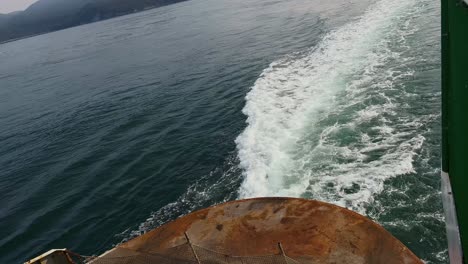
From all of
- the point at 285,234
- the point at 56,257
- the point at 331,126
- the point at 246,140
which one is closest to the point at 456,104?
the point at 285,234

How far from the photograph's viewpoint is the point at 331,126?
1582 centimetres

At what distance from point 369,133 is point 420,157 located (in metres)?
2.65

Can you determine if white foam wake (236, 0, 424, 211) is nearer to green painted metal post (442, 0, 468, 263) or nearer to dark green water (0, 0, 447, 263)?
dark green water (0, 0, 447, 263)

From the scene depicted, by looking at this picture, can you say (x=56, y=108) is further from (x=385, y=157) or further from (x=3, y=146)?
(x=385, y=157)

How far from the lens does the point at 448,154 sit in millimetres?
6645

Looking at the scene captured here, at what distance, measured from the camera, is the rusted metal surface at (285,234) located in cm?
629

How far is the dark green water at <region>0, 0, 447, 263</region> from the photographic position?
39.8 ft

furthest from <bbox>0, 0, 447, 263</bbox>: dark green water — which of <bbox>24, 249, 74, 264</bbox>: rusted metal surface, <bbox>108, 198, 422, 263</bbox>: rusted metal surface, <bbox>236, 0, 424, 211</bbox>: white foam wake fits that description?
<bbox>24, 249, 74, 264</bbox>: rusted metal surface

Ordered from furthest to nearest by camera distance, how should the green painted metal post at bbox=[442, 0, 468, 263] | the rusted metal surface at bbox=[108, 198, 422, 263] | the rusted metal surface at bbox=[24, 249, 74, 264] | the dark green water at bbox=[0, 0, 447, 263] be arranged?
the dark green water at bbox=[0, 0, 447, 263] → the rusted metal surface at bbox=[24, 249, 74, 264] → the rusted metal surface at bbox=[108, 198, 422, 263] → the green painted metal post at bbox=[442, 0, 468, 263]

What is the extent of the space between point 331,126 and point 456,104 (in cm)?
1024

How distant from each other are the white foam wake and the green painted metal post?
16.0ft

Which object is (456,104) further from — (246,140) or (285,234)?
(246,140)

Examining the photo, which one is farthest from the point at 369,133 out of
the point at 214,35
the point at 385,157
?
the point at 214,35

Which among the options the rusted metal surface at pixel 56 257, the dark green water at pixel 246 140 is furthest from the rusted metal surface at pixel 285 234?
the dark green water at pixel 246 140
